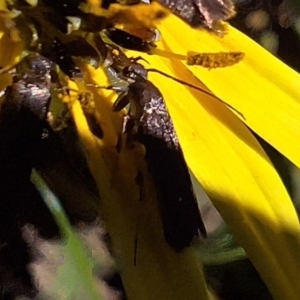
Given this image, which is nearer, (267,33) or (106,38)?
(106,38)

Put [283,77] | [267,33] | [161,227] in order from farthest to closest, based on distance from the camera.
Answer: [267,33] → [283,77] → [161,227]

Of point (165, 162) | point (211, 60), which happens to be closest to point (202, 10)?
point (211, 60)

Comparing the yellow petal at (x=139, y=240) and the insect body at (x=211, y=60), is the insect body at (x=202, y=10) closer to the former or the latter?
the insect body at (x=211, y=60)

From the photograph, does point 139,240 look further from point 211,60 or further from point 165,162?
point 211,60

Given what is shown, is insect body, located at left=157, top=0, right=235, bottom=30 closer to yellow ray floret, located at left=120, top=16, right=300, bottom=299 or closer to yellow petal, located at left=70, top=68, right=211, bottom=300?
yellow ray floret, located at left=120, top=16, right=300, bottom=299

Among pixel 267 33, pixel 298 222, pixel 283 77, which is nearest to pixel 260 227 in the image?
pixel 298 222

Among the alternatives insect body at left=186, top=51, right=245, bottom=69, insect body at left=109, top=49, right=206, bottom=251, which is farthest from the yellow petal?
insect body at left=186, top=51, right=245, bottom=69

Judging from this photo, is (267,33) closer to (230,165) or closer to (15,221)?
(230,165)

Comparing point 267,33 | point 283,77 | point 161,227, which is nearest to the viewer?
point 161,227

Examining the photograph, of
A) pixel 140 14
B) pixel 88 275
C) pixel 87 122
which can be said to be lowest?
pixel 88 275
